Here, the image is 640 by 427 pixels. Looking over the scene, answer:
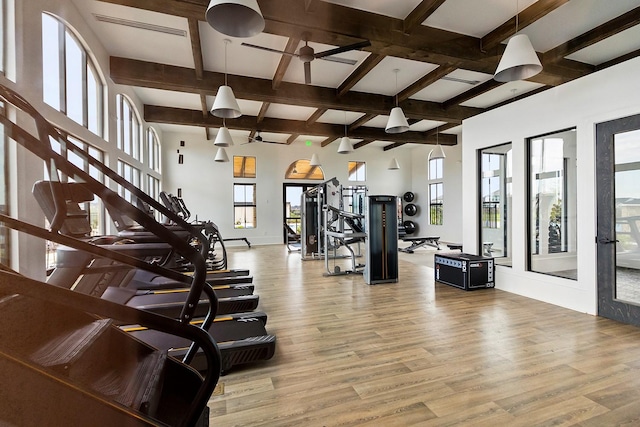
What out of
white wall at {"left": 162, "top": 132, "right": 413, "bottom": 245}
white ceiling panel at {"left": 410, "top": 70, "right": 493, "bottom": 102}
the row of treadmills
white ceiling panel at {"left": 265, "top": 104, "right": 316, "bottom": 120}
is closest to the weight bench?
white wall at {"left": 162, "top": 132, "right": 413, "bottom": 245}

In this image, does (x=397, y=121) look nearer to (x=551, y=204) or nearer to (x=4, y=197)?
(x=551, y=204)

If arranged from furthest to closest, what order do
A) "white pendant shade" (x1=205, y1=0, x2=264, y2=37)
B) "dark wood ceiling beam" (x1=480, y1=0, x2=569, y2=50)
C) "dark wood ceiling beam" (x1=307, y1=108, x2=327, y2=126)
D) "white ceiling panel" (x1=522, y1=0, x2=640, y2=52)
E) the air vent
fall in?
"dark wood ceiling beam" (x1=307, y1=108, x2=327, y2=126) < the air vent < "white ceiling panel" (x1=522, y1=0, x2=640, y2=52) < "dark wood ceiling beam" (x1=480, y1=0, x2=569, y2=50) < "white pendant shade" (x1=205, y1=0, x2=264, y2=37)

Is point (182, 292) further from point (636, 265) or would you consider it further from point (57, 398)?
point (636, 265)

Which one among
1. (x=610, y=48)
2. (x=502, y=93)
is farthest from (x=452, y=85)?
(x=610, y=48)

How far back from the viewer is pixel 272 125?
8.85 metres

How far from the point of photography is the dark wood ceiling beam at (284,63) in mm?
4368

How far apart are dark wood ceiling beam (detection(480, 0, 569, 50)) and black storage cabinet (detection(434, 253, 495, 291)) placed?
10.4 feet

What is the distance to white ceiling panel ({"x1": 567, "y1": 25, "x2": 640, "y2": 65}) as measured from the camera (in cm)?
411

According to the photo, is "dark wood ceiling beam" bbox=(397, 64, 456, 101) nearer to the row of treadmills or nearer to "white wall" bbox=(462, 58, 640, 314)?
"white wall" bbox=(462, 58, 640, 314)

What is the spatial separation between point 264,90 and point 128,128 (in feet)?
10.8

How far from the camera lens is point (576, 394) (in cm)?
218

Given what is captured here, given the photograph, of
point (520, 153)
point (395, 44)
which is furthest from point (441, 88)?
point (395, 44)

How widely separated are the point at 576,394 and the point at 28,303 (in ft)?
10.5

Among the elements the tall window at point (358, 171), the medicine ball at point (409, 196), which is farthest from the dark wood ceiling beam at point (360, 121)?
the medicine ball at point (409, 196)
